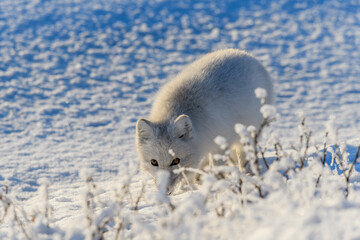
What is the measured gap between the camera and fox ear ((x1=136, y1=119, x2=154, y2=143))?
12.2 feet

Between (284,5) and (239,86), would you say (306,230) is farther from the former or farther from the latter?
(284,5)

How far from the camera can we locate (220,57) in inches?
187

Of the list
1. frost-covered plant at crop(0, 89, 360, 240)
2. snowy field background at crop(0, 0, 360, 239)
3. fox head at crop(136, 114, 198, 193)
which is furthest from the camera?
snowy field background at crop(0, 0, 360, 239)

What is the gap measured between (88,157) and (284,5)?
33.8ft

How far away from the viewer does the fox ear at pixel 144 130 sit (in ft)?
12.2

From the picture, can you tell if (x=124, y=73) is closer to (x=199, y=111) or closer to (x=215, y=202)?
(x=199, y=111)

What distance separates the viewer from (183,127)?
12.4 ft

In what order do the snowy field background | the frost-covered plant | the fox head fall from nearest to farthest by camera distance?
the frost-covered plant < the fox head < the snowy field background

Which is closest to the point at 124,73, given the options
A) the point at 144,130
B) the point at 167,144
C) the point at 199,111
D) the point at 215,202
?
the point at 199,111

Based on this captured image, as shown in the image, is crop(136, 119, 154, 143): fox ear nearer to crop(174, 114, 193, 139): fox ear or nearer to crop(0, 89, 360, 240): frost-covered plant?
crop(174, 114, 193, 139): fox ear

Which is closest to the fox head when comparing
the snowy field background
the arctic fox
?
the arctic fox

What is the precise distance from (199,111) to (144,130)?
0.65 m

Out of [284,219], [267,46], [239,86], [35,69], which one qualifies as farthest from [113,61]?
[284,219]

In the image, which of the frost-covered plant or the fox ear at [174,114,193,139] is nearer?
the frost-covered plant
